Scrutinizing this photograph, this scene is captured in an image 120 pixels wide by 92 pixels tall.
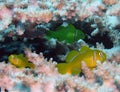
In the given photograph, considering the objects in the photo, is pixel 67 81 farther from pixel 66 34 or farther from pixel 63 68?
pixel 66 34

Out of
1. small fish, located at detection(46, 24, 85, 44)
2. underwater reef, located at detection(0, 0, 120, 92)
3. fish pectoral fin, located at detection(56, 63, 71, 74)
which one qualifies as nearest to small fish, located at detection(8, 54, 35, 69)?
underwater reef, located at detection(0, 0, 120, 92)

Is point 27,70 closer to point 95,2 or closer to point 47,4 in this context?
point 47,4

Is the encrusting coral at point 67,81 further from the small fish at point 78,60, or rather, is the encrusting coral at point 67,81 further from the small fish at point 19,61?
A: the small fish at point 19,61

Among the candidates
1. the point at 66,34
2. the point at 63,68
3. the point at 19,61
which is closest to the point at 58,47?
the point at 66,34

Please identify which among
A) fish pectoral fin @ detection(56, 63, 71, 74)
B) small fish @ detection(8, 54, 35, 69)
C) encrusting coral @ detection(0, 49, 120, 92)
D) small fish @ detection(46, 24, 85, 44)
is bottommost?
encrusting coral @ detection(0, 49, 120, 92)

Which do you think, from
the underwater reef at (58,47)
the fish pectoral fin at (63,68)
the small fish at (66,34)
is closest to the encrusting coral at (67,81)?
the underwater reef at (58,47)

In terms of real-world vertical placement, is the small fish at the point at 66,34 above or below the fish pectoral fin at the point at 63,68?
above

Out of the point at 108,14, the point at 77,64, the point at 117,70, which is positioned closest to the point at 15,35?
the point at 77,64

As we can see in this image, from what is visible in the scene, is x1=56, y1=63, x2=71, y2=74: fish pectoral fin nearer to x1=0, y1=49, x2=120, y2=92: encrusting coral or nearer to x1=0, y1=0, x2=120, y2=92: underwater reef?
x1=0, y1=0, x2=120, y2=92: underwater reef
